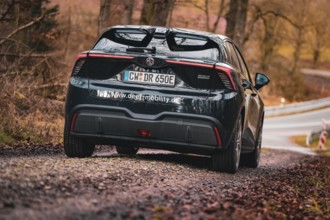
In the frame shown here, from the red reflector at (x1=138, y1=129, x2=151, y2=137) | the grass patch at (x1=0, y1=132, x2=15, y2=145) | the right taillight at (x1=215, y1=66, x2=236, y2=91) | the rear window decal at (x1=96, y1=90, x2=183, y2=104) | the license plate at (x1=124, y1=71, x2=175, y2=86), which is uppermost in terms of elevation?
the right taillight at (x1=215, y1=66, x2=236, y2=91)

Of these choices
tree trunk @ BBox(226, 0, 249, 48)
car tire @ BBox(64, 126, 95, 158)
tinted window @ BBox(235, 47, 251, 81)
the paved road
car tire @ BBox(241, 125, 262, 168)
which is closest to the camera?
car tire @ BBox(64, 126, 95, 158)

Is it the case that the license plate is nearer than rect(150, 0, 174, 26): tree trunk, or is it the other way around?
the license plate

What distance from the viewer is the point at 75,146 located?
8.18 metres

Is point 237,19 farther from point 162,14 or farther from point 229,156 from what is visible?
point 229,156

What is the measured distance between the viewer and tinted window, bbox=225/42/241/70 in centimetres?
845

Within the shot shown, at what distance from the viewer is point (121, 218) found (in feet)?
14.0

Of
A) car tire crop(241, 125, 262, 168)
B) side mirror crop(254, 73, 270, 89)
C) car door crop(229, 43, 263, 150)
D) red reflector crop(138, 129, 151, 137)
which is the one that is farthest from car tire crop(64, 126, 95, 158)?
car tire crop(241, 125, 262, 168)

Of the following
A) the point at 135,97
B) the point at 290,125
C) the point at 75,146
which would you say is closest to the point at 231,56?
the point at 135,97

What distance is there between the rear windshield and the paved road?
2505cm

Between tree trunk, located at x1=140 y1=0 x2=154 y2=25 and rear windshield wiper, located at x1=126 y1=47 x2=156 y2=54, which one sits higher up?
tree trunk, located at x1=140 y1=0 x2=154 y2=25

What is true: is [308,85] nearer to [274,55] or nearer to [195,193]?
[274,55]

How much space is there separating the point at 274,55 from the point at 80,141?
4958 cm

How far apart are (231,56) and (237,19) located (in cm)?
2140

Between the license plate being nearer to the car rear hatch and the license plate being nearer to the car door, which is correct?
the car rear hatch
